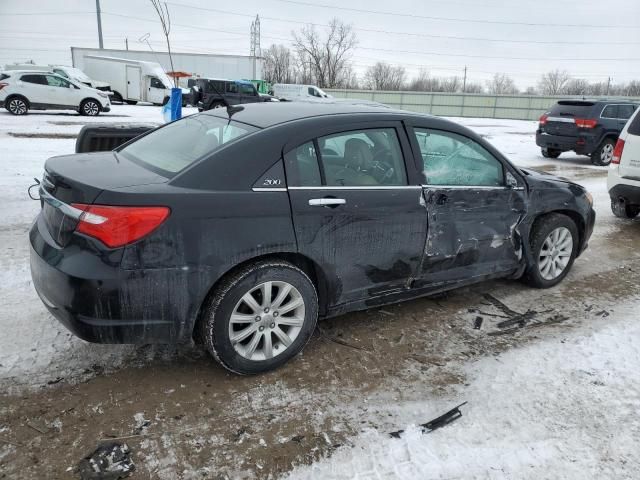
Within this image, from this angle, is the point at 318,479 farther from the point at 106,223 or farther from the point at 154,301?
the point at 106,223

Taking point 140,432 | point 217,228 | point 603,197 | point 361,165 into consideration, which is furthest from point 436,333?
point 603,197

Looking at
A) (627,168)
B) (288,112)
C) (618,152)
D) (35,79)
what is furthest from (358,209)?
(35,79)

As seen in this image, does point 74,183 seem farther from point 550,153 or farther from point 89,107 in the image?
point 89,107

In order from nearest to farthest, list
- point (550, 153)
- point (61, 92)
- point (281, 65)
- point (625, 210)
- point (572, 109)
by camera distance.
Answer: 1. point (625, 210)
2. point (572, 109)
3. point (550, 153)
4. point (61, 92)
5. point (281, 65)

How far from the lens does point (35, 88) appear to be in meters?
18.9

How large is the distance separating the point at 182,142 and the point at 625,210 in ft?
21.1

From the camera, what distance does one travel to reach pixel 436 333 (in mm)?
3631

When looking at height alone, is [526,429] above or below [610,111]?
below

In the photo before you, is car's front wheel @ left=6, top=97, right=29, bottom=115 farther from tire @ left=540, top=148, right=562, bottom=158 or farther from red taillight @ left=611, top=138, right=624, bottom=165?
red taillight @ left=611, top=138, right=624, bottom=165

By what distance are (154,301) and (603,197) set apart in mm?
8582

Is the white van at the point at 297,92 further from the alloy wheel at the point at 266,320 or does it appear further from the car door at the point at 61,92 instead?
the alloy wheel at the point at 266,320

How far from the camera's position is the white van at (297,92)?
3203 centimetres

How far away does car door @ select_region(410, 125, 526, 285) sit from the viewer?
352cm

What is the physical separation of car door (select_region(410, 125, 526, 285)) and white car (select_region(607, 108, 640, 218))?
3.21 meters
